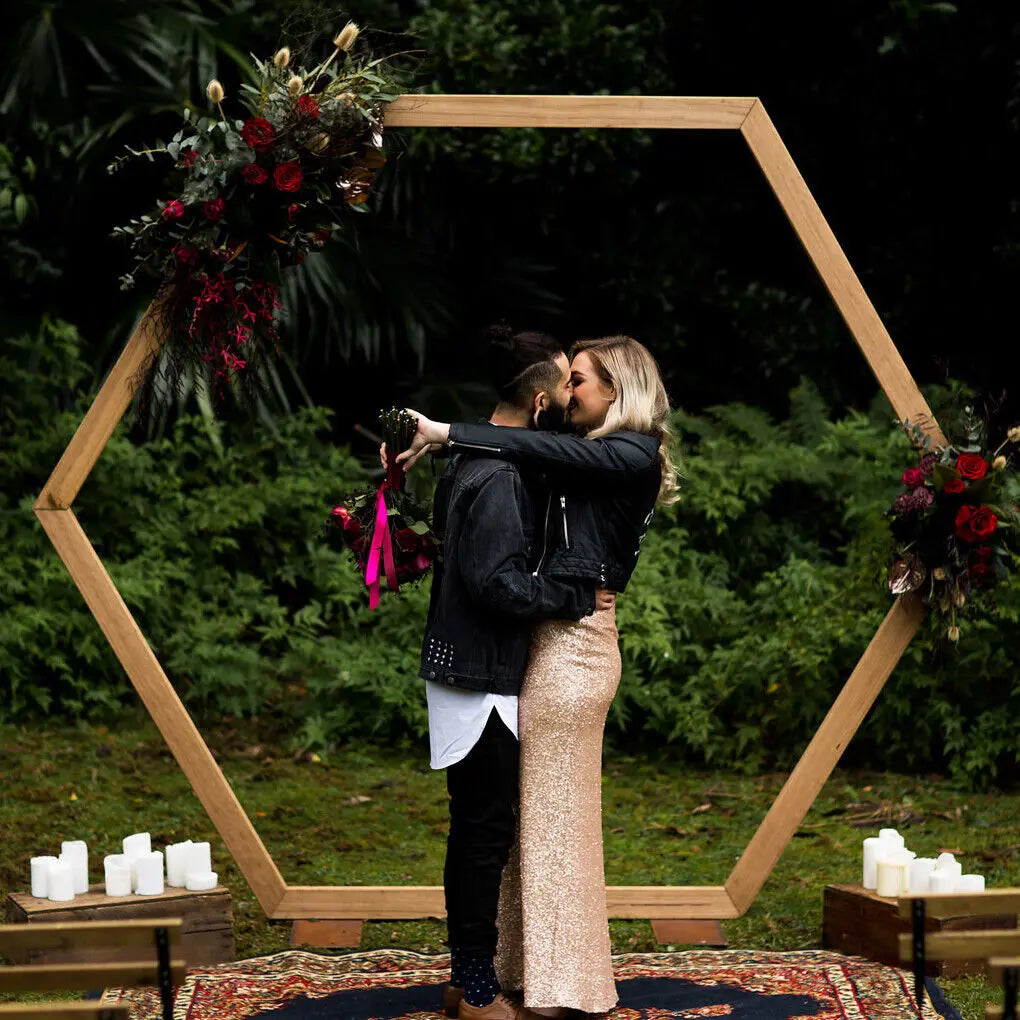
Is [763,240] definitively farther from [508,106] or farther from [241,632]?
[508,106]

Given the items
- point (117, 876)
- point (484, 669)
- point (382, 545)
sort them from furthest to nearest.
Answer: point (117, 876) < point (382, 545) < point (484, 669)

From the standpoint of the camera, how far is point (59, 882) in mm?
4512

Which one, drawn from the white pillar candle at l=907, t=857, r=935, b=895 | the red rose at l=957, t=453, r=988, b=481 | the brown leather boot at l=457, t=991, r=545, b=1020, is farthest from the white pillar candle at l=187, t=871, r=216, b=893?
the red rose at l=957, t=453, r=988, b=481

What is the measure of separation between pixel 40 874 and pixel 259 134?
2.27 metres

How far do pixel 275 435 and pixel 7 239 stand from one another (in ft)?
5.98

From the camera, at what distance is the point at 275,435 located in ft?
28.9

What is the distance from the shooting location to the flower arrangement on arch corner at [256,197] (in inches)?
175

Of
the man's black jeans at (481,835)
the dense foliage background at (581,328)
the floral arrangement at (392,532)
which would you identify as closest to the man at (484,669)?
the man's black jeans at (481,835)

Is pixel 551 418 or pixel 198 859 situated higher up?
pixel 551 418

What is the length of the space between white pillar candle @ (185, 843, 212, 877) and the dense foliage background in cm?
279

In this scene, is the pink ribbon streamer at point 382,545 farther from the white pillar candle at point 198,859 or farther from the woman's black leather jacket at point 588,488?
the white pillar candle at point 198,859

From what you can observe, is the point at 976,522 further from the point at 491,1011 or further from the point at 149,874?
the point at 149,874

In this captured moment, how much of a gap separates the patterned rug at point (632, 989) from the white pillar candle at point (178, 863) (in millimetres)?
294

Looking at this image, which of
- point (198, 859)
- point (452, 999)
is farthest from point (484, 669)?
point (198, 859)
